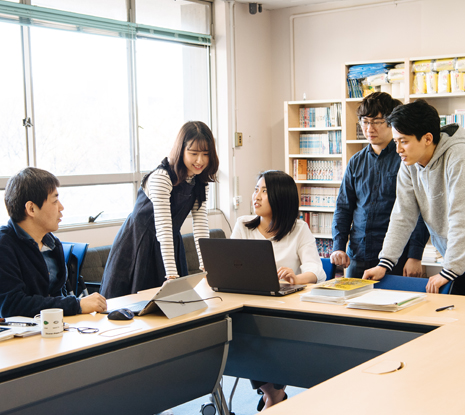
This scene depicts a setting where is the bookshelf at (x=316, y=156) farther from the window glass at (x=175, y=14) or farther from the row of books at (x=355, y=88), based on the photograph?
the window glass at (x=175, y=14)

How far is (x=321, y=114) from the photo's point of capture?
584 centimetres

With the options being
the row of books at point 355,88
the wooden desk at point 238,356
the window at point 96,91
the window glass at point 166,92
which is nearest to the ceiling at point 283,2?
the window at point 96,91

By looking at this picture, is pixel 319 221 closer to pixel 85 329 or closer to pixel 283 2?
pixel 283 2

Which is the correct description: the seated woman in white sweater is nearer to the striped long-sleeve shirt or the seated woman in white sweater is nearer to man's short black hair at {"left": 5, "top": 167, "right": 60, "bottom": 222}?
the striped long-sleeve shirt

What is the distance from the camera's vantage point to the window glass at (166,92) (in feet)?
17.1

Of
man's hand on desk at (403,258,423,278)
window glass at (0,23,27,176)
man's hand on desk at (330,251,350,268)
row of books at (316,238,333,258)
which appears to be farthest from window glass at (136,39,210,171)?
man's hand on desk at (403,258,423,278)

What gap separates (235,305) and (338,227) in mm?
1094

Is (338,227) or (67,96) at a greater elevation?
(67,96)

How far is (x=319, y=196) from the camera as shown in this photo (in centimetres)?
596

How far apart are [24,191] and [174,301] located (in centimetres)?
73

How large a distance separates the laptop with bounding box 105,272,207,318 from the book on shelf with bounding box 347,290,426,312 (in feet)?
2.06

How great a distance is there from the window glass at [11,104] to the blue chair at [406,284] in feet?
8.94

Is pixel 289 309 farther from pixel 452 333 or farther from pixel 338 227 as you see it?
pixel 338 227

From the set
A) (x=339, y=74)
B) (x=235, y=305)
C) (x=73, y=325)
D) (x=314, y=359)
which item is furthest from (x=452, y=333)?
(x=339, y=74)
